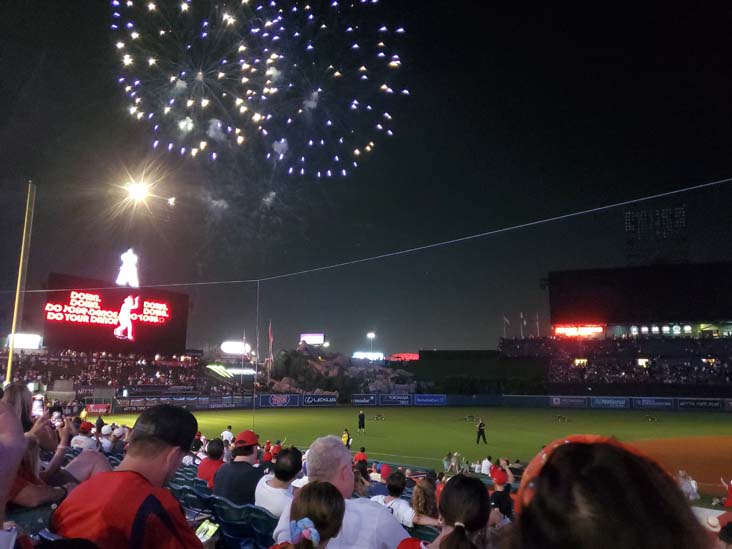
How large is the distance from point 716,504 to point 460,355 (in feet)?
222

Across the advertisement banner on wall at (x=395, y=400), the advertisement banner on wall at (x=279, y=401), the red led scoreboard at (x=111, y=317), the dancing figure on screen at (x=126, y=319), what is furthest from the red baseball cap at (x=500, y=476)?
the dancing figure on screen at (x=126, y=319)

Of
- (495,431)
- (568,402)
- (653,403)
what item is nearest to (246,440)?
(495,431)

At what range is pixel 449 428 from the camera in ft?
116

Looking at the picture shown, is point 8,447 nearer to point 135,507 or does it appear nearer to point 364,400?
point 135,507

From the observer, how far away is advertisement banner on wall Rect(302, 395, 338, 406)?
55031 millimetres

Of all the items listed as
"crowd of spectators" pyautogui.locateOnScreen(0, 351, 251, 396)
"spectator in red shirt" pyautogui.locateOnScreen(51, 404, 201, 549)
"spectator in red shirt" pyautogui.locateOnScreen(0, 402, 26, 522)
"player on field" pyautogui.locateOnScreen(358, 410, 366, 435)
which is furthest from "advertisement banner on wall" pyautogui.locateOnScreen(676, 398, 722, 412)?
"spectator in red shirt" pyautogui.locateOnScreen(0, 402, 26, 522)

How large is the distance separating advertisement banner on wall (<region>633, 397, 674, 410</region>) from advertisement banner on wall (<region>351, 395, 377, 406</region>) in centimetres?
2454

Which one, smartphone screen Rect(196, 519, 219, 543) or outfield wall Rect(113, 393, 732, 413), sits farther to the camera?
outfield wall Rect(113, 393, 732, 413)

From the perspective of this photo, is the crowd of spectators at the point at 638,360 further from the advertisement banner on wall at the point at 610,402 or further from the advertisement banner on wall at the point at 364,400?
the advertisement banner on wall at the point at 364,400

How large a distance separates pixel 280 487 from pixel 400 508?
1160 millimetres

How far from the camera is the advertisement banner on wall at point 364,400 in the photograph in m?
57.9

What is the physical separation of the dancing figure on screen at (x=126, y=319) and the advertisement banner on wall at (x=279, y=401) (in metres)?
16.5

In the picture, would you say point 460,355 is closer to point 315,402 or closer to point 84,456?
point 315,402

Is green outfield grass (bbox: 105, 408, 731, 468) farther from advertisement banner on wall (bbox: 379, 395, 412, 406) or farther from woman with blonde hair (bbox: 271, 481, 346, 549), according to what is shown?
woman with blonde hair (bbox: 271, 481, 346, 549)
